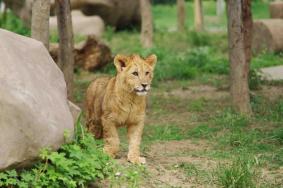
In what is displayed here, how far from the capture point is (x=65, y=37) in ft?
31.5

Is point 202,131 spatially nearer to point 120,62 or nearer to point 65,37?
point 65,37

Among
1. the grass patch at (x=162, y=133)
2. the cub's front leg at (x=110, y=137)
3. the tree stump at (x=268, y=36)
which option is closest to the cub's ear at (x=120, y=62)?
the cub's front leg at (x=110, y=137)

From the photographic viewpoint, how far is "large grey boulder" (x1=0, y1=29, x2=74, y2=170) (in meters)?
5.76

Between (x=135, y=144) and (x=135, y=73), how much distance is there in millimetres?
676

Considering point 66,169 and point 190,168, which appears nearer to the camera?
point 66,169

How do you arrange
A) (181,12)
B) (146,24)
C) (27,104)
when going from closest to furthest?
(27,104), (146,24), (181,12)

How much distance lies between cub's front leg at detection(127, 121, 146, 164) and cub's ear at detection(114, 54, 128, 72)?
0.56 meters

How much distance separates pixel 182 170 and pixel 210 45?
12077 mm

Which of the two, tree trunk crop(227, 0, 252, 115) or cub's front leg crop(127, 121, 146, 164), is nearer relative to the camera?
cub's front leg crop(127, 121, 146, 164)

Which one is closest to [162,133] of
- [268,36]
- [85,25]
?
[268,36]

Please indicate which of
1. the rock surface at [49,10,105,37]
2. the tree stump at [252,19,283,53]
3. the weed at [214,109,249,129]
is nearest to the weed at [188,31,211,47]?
the tree stump at [252,19,283,53]

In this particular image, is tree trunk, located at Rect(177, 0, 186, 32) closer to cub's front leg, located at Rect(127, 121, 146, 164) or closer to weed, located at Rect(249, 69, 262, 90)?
weed, located at Rect(249, 69, 262, 90)

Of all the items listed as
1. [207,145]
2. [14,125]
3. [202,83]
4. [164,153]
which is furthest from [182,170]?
[202,83]

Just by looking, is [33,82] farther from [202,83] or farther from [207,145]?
[202,83]
